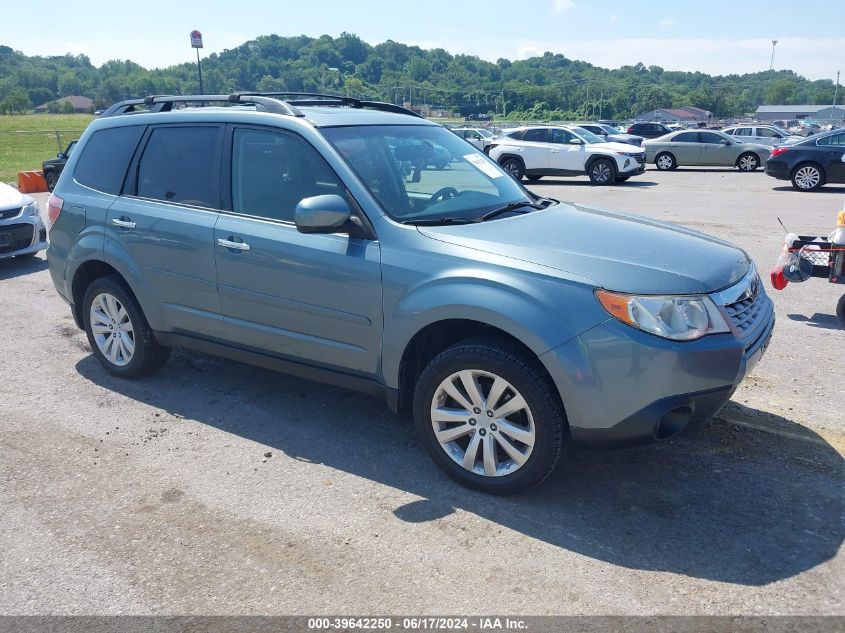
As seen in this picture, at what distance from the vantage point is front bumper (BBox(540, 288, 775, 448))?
322 cm

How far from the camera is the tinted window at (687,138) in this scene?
24344 mm

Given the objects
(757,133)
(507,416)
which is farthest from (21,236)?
(757,133)

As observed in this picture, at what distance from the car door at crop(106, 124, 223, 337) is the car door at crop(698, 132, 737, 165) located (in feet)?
73.4

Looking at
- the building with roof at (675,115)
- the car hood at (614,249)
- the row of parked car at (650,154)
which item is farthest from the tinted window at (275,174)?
the building with roof at (675,115)

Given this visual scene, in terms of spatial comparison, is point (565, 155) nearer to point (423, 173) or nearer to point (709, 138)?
point (709, 138)

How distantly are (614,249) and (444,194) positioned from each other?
1.13m

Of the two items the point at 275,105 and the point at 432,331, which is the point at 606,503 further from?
the point at 275,105

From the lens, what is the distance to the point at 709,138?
79.2ft

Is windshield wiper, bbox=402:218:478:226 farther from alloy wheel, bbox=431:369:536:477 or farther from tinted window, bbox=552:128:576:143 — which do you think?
tinted window, bbox=552:128:576:143

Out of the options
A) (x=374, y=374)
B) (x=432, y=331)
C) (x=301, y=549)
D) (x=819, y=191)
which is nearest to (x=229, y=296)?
(x=374, y=374)

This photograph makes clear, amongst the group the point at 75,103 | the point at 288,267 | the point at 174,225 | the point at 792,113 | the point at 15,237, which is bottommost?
the point at 15,237

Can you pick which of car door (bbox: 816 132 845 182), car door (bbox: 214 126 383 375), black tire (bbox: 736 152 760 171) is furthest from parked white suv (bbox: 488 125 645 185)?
car door (bbox: 214 126 383 375)

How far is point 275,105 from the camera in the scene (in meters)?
4.53

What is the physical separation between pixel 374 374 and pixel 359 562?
111 cm
